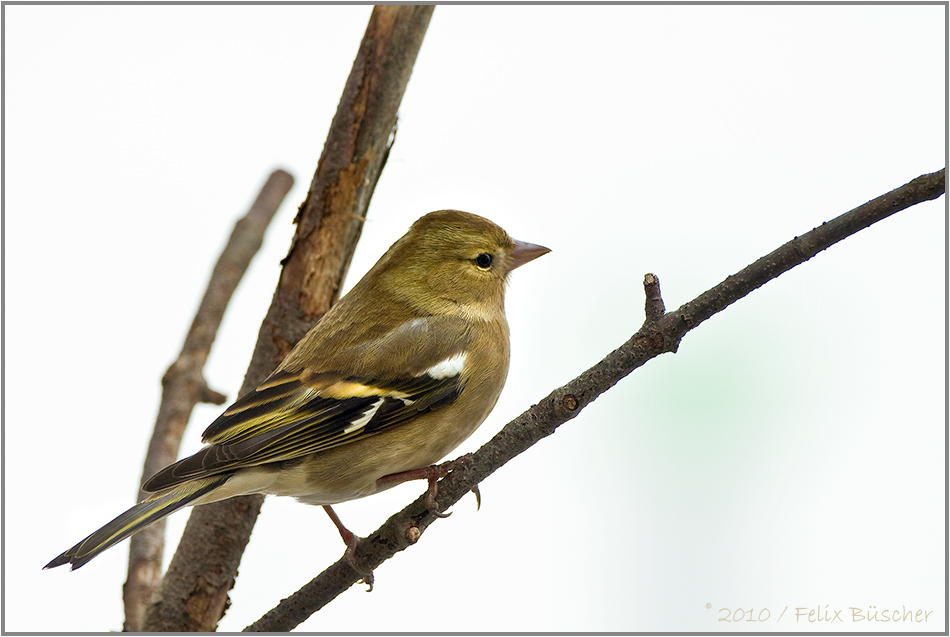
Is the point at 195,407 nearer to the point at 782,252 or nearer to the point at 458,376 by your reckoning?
the point at 458,376

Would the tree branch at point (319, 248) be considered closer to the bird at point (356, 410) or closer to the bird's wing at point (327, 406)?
the bird at point (356, 410)

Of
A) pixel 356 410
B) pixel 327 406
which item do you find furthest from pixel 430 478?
pixel 327 406

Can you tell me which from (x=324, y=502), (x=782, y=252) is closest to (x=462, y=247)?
(x=324, y=502)

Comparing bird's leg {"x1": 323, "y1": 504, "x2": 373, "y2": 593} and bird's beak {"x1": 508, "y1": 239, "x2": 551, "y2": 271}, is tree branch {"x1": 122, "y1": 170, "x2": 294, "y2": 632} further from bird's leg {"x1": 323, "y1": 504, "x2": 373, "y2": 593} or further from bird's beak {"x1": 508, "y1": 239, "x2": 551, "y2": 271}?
bird's beak {"x1": 508, "y1": 239, "x2": 551, "y2": 271}

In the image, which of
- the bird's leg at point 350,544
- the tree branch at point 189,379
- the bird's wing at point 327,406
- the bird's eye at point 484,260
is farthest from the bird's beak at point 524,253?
the tree branch at point 189,379

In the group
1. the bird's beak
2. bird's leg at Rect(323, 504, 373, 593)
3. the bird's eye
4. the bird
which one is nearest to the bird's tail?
the bird

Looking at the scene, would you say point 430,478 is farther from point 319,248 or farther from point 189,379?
point 189,379
